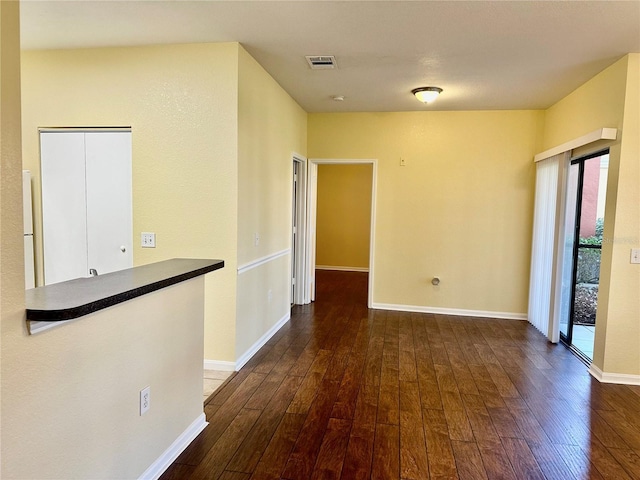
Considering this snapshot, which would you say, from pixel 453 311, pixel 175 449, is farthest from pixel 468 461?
pixel 453 311

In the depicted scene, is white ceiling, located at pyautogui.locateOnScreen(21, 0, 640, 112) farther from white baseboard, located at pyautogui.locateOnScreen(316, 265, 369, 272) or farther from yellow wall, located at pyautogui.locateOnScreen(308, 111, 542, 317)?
white baseboard, located at pyautogui.locateOnScreen(316, 265, 369, 272)

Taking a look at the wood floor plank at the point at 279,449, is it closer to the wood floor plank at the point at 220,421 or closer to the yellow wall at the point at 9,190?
the wood floor plank at the point at 220,421

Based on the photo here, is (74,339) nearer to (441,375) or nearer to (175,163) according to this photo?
(175,163)

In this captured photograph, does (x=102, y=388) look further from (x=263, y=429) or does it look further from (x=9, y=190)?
(x=263, y=429)

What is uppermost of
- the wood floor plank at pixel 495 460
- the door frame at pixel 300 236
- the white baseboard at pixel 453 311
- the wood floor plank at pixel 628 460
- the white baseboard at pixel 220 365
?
the door frame at pixel 300 236

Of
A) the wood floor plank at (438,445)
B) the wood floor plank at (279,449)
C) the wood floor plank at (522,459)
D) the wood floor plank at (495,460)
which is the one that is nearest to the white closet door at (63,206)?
the wood floor plank at (279,449)

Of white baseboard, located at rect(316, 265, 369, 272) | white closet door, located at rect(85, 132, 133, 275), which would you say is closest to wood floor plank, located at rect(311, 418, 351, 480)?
white closet door, located at rect(85, 132, 133, 275)

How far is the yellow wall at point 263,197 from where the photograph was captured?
3.33 m

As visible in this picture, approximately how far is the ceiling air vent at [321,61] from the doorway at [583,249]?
2.52 metres

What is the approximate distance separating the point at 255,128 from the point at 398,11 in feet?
5.07

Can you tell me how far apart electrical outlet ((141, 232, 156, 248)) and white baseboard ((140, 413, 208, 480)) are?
1.48 metres

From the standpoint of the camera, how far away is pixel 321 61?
337 cm

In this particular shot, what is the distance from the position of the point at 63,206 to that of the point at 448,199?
4199mm

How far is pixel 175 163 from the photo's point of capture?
10.6 feet
